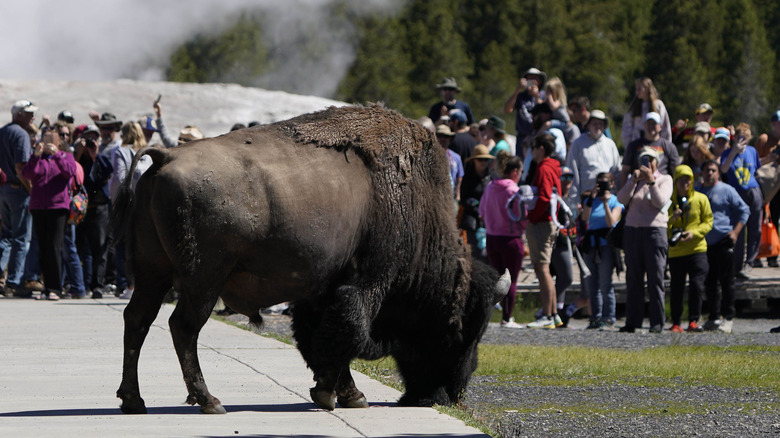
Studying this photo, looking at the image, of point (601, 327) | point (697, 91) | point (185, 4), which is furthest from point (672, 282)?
point (697, 91)

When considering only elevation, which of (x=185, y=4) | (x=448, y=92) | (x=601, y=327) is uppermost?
(x=185, y=4)

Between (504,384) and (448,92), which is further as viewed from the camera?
(448,92)

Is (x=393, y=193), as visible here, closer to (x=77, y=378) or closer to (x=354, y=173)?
(x=354, y=173)

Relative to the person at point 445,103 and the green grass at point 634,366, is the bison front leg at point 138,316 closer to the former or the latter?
the green grass at point 634,366

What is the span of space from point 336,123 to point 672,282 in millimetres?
6868

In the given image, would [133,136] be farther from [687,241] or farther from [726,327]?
[726,327]

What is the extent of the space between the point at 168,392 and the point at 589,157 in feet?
26.6

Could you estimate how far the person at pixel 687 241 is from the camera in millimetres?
12789

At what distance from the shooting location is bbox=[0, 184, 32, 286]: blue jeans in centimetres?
1465

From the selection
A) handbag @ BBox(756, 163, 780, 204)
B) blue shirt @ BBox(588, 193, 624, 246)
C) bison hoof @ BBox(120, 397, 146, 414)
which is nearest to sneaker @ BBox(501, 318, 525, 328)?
blue shirt @ BBox(588, 193, 624, 246)

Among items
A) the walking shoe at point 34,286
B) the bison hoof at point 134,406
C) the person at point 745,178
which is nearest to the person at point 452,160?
the person at point 745,178

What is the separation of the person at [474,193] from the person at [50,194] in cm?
450

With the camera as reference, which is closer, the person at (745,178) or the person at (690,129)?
the person at (745,178)

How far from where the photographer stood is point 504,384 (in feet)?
27.4
